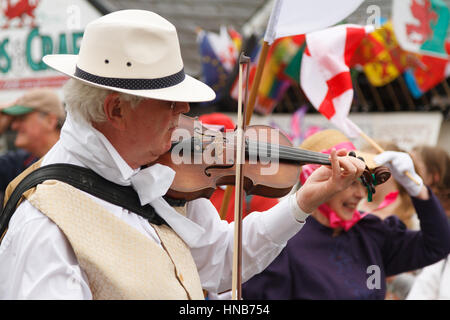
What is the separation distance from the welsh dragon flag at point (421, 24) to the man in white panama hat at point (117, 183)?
3733 mm

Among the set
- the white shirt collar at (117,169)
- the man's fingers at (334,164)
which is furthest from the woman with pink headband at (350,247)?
the white shirt collar at (117,169)

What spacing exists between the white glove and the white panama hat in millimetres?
1210

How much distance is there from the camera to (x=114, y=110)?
1889 mm

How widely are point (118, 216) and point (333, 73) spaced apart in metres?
1.63

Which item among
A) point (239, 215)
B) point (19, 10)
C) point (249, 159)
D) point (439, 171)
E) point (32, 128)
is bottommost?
point (19, 10)

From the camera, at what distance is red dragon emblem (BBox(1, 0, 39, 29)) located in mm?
7785

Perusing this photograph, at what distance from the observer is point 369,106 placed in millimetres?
7422

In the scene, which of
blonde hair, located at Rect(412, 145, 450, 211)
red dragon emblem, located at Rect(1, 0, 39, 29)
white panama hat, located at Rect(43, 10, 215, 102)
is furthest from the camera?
red dragon emblem, located at Rect(1, 0, 39, 29)

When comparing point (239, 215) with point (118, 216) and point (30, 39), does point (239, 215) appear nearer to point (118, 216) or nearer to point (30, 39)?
point (118, 216)

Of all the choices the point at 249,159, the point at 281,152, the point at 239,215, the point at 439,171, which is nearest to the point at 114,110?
the point at 239,215

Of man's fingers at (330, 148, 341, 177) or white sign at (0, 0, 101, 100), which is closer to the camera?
man's fingers at (330, 148, 341, 177)

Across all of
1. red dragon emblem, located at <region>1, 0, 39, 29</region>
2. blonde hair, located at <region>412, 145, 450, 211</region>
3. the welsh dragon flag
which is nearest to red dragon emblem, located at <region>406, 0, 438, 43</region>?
the welsh dragon flag

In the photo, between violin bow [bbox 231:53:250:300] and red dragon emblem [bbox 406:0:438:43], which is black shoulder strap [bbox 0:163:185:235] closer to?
violin bow [bbox 231:53:250:300]
